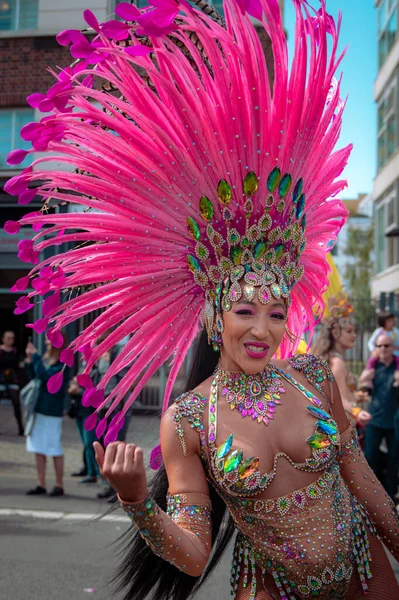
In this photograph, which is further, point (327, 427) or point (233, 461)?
point (327, 427)

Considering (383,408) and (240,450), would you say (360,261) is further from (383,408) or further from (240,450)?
(240,450)

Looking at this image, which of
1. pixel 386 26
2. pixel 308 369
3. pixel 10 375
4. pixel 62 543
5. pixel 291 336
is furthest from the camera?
pixel 386 26

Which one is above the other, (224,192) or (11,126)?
(11,126)

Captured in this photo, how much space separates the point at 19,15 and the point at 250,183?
1449cm

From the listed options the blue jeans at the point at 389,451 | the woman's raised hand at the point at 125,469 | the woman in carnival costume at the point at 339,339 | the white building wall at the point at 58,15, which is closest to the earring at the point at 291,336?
the woman's raised hand at the point at 125,469

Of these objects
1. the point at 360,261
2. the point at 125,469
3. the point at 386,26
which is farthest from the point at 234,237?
the point at 360,261

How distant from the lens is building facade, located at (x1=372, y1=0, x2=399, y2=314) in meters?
20.1

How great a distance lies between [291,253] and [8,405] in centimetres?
1365

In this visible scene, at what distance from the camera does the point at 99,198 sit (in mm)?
2408

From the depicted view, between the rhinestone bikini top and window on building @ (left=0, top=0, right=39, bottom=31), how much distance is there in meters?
14.4

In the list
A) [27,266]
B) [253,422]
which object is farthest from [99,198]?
[27,266]

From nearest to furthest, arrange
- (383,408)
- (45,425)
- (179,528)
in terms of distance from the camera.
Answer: (179,528), (383,408), (45,425)

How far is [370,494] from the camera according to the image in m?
2.46

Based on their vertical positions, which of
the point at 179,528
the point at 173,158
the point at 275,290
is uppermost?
the point at 173,158
